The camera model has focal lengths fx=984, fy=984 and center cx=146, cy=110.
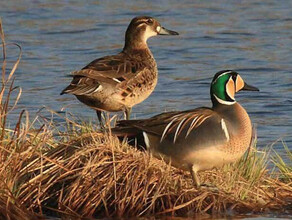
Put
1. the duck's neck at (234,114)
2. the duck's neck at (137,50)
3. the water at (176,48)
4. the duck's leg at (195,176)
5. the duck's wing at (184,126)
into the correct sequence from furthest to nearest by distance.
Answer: the water at (176,48) → the duck's neck at (137,50) → the duck's neck at (234,114) → the duck's wing at (184,126) → the duck's leg at (195,176)

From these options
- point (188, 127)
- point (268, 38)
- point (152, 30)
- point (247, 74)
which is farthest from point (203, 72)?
point (188, 127)

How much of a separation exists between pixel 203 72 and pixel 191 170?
266 inches

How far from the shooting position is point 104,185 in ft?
21.9

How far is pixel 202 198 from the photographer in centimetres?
669

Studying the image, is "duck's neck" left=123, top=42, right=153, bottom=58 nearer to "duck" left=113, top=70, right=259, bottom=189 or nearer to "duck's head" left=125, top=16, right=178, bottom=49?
"duck's head" left=125, top=16, right=178, bottom=49

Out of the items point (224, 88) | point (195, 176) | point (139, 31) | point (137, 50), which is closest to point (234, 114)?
point (224, 88)

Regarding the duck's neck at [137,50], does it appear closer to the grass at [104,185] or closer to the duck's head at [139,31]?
the duck's head at [139,31]

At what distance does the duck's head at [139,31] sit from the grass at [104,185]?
2.88 m

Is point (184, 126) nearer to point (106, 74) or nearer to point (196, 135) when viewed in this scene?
point (196, 135)

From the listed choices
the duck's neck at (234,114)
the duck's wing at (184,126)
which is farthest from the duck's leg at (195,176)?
the duck's neck at (234,114)

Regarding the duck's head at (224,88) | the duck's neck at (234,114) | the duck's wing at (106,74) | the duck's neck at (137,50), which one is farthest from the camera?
the duck's neck at (137,50)

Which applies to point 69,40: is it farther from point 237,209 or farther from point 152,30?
point 237,209

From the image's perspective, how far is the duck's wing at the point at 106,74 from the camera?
8.63m

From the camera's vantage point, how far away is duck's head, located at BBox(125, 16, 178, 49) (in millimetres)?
9852
